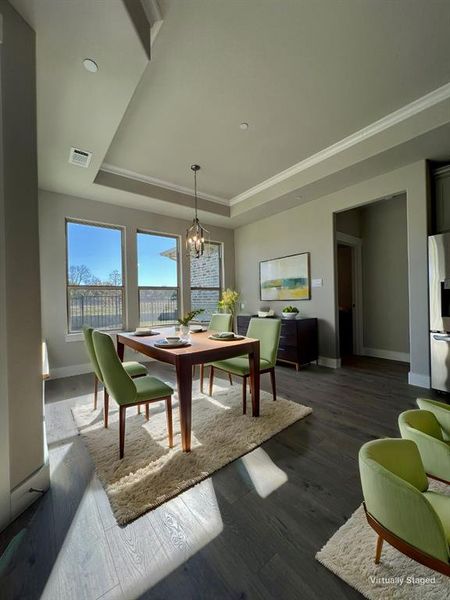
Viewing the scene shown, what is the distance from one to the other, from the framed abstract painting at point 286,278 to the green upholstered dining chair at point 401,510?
11.6 feet

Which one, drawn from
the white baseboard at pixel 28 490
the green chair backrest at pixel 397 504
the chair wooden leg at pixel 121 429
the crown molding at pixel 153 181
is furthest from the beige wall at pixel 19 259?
the crown molding at pixel 153 181

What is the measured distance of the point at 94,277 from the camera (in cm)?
421

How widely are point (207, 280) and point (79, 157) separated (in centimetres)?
318

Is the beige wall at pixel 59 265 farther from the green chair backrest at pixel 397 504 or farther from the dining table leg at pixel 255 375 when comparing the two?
the green chair backrest at pixel 397 504

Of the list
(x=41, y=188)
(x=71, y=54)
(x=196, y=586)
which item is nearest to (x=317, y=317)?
(x=196, y=586)

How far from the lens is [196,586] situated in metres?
1.02

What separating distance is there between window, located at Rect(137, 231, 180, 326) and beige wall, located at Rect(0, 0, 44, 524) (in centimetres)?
315

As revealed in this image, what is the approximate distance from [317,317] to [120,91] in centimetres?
382

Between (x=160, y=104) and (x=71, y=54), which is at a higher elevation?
(x=160, y=104)

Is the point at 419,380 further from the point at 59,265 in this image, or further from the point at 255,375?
the point at 59,265

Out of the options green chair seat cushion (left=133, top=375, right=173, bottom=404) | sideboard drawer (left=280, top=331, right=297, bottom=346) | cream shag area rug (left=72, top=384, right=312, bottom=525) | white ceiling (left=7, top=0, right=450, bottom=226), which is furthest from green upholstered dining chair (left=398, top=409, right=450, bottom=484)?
sideboard drawer (left=280, top=331, right=297, bottom=346)

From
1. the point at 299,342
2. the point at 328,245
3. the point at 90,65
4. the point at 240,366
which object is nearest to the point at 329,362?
the point at 299,342

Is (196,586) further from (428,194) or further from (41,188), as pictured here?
(41,188)

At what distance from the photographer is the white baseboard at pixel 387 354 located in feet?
14.5
